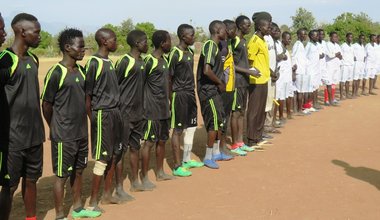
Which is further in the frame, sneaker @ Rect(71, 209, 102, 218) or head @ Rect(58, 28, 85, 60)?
sneaker @ Rect(71, 209, 102, 218)

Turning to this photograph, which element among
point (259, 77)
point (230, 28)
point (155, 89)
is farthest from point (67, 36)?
point (259, 77)

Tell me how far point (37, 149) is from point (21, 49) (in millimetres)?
927

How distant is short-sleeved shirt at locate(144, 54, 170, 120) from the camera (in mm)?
5934

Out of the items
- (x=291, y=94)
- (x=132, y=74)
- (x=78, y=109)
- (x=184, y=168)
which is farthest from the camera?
(x=291, y=94)

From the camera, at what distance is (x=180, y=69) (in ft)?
21.3

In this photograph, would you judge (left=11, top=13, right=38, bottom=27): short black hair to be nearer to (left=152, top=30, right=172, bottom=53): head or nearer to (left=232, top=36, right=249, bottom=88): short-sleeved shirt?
(left=152, top=30, right=172, bottom=53): head

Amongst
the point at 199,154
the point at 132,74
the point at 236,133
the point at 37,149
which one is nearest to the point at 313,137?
the point at 236,133

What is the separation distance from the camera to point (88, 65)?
4875 mm

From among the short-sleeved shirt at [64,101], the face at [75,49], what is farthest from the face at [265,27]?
the short-sleeved shirt at [64,101]

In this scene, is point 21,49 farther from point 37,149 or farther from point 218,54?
point 218,54

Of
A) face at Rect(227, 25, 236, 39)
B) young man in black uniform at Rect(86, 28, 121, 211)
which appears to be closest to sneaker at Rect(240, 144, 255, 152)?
face at Rect(227, 25, 236, 39)

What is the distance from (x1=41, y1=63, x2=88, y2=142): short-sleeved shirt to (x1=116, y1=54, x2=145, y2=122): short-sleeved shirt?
0.85m

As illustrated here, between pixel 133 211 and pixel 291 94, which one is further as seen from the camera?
pixel 291 94

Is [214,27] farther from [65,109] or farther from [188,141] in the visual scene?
[65,109]
